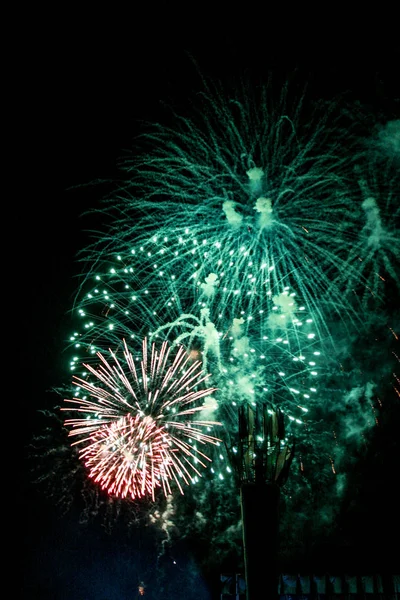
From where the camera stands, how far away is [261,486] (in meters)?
7.21

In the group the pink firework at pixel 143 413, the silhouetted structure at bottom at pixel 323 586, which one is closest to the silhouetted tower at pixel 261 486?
the pink firework at pixel 143 413

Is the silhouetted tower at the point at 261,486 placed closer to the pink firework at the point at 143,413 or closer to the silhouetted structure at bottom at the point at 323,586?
the pink firework at the point at 143,413

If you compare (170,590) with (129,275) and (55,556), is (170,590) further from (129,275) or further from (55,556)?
(129,275)

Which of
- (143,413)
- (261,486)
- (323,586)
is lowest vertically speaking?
(323,586)

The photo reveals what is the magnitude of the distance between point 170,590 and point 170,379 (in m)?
8.14

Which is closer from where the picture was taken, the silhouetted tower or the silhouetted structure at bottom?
the silhouetted tower

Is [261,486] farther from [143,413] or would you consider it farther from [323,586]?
[323,586]

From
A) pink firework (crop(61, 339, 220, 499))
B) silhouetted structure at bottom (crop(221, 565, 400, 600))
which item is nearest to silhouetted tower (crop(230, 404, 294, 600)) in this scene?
pink firework (crop(61, 339, 220, 499))

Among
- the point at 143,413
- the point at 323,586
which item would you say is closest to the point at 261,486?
the point at 143,413

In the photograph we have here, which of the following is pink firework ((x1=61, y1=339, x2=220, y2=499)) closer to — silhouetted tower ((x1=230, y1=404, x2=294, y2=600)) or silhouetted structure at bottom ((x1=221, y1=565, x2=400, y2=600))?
silhouetted tower ((x1=230, y1=404, x2=294, y2=600))

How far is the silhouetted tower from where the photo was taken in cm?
691

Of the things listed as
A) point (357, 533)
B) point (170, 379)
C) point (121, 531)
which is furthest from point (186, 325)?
point (357, 533)

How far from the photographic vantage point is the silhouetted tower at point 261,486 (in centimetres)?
691

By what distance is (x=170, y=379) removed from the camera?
1245 centimetres
